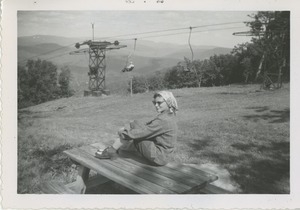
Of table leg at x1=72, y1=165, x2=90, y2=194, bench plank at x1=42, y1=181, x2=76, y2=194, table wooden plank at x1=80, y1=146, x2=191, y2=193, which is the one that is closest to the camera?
table wooden plank at x1=80, y1=146, x2=191, y2=193

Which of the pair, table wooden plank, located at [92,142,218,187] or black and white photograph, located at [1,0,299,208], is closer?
table wooden plank, located at [92,142,218,187]

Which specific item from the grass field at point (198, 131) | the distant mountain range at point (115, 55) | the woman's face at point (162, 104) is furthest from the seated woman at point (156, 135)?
the distant mountain range at point (115, 55)

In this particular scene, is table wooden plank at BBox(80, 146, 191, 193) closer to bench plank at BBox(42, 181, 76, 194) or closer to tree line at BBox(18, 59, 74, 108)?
bench plank at BBox(42, 181, 76, 194)

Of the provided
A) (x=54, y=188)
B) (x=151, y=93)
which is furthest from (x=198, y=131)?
(x=54, y=188)

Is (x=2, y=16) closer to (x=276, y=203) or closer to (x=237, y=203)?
(x=237, y=203)

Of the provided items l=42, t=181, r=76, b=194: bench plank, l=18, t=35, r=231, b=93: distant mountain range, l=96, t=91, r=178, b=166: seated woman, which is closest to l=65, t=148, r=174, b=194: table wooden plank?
l=96, t=91, r=178, b=166: seated woman

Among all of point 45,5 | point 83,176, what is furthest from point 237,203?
point 45,5

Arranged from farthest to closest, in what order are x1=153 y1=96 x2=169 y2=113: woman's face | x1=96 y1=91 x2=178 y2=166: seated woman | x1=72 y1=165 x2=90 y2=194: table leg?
1. x1=72 y1=165 x2=90 y2=194: table leg
2. x1=153 y1=96 x2=169 y2=113: woman's face
3. x1=96 y1=91 x2=178 y2=166: seated woman
